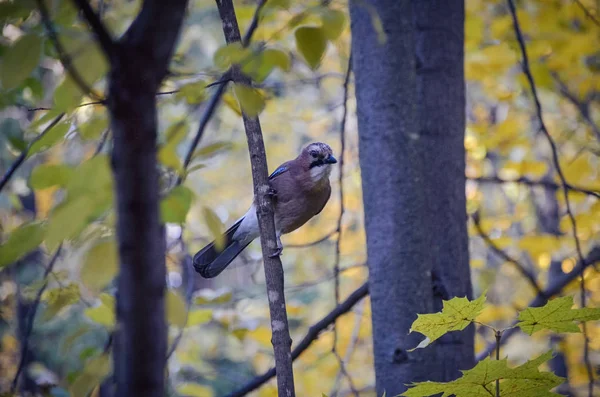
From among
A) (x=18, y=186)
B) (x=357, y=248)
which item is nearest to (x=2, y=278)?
(x=18, y=186)

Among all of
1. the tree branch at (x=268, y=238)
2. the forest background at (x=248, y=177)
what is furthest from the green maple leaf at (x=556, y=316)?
the forest background at (x=248, y=177)

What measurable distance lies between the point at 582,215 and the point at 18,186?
4.70 m

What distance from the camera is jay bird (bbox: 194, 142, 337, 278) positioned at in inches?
138

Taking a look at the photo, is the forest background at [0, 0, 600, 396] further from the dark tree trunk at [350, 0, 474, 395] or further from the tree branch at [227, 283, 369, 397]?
the dark tree trunk at [350, 0, 474, 395]

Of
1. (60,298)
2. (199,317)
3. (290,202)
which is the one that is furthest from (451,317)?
(290,202)

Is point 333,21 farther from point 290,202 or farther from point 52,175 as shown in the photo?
point 290,202

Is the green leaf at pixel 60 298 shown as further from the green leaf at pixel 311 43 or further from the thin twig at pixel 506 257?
the thin twig at pixel 506 257

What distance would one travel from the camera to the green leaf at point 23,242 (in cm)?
141

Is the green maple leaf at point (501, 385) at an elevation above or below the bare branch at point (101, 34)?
below

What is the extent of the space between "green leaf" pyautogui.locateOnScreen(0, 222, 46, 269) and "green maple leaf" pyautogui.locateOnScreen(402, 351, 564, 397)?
39.2 inches

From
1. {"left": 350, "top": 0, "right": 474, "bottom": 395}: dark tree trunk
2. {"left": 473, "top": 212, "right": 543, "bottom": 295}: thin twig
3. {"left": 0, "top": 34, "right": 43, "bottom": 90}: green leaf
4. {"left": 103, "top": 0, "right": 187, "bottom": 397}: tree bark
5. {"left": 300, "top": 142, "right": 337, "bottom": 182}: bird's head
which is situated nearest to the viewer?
{"left": 103, "top": 0, "right": 187, "bottom": 397}: tree bark

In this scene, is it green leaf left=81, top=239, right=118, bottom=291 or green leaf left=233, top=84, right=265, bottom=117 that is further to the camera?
green leaf left=233, top=84, right=265, bottom=117

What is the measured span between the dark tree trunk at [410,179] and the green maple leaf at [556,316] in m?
0.78

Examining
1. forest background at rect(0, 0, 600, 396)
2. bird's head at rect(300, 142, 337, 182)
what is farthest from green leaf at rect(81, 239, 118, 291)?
bird's head at rect(300, 142, 337, 182)
